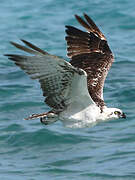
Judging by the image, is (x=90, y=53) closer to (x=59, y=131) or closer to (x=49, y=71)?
(x=59, y=131)

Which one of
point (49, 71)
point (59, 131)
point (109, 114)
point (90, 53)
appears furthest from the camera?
point (59, 131)

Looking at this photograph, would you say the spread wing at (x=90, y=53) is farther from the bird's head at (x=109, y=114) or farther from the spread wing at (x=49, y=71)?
the spread wing at (x=49, y=71)

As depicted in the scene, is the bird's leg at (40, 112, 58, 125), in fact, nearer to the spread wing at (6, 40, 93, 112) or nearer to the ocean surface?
the spread wing at (6, 40, 93, 112)

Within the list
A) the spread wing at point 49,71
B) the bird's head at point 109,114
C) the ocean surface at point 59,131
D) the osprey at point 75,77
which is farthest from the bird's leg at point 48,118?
the ocean surface at point 59,131

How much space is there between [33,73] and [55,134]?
312cm

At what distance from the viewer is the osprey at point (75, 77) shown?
7812 millimetres

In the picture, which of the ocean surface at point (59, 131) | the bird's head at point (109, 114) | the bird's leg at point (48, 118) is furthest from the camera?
the ocean surface at point (59, 131)

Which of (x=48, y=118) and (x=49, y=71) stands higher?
(x=49, y=71)

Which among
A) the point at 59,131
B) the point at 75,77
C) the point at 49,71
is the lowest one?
the point at 59,131

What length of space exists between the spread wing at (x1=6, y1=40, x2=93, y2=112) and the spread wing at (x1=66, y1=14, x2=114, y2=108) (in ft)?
4.41

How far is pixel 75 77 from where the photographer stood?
8.01m

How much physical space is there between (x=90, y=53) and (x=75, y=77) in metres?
2.51

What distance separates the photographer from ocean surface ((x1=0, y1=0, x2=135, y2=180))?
9.43 metres

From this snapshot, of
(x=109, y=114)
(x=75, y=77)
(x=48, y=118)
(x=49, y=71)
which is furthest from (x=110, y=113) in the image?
(x=49, y=71)
